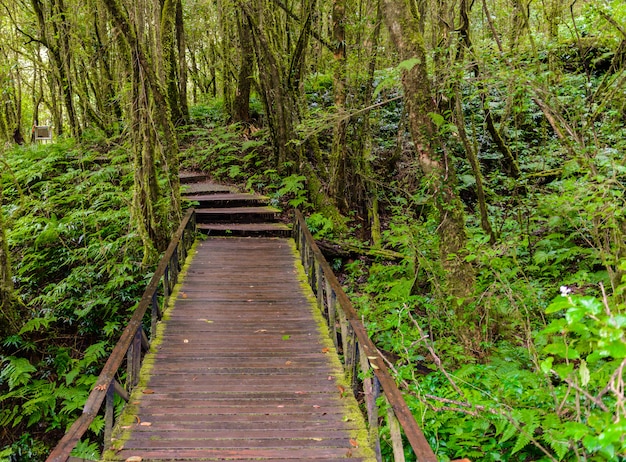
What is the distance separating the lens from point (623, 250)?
4.50 meters

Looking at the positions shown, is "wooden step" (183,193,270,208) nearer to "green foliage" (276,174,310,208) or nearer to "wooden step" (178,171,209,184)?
"green foliage" (276,174,310,208)

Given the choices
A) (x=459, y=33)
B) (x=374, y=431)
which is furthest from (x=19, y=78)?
(x=374, y=431)

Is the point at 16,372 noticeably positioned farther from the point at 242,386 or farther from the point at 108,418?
the point at 242,386

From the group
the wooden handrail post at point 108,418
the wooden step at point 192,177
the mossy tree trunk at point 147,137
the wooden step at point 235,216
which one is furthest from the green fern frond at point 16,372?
the wooden step at point 192,177

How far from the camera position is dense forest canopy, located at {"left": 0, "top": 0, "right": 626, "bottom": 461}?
11.9ft

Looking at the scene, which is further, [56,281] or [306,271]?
[56,281]

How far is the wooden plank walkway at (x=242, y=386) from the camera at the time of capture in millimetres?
3859

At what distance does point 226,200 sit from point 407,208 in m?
4.65

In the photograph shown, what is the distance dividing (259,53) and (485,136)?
6.69 metres

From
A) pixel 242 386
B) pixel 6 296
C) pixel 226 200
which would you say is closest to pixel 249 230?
pixel 226 200

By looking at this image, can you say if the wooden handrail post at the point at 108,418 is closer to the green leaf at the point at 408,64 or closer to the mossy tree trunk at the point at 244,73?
the green leaf at the point at 408,64

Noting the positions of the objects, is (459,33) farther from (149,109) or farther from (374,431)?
(374,431)

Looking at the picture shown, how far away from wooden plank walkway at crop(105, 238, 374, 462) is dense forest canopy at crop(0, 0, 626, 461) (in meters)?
0.79

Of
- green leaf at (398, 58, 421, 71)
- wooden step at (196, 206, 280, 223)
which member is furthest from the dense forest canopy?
wooden step at (196, 206, 280, 223)
